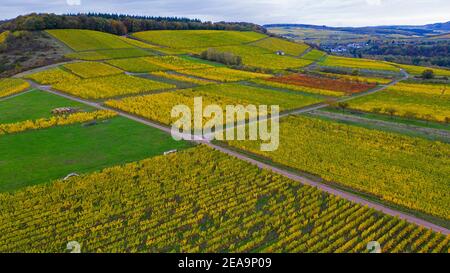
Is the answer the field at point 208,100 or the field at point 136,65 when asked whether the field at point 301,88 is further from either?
the field at point 136,65

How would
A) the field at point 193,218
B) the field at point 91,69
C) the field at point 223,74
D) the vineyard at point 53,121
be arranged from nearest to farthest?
the field at point 193,218 < the vineyard at point 53,121 < the field at point 91,69 < the field at point 223,74

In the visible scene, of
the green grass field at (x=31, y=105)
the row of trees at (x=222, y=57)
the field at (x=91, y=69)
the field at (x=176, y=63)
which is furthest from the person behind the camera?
the row of trees at (x=222, y=57)

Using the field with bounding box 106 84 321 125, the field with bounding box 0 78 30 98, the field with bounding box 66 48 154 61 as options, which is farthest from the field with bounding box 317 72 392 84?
the field with bounding box 0 78 30 98

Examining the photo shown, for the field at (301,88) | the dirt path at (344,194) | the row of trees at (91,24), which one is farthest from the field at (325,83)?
the row of trees at (91,24)

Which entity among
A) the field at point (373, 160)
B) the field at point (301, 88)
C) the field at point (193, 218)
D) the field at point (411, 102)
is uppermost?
the field at point (301, 88)

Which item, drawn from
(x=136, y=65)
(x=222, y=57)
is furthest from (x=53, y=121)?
(x=222, y=57)

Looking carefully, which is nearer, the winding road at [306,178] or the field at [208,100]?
the winding road at [306,178]
